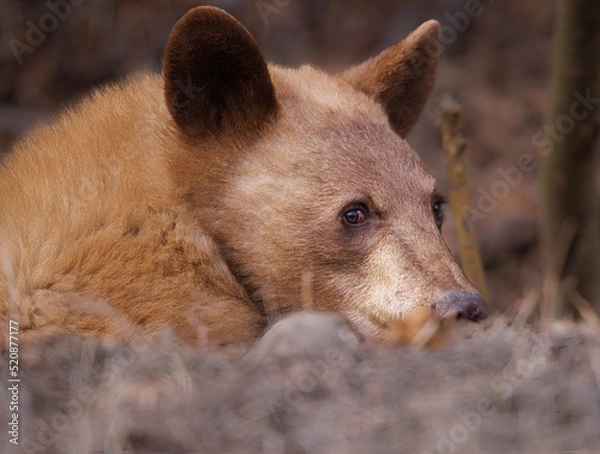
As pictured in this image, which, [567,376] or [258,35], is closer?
[567,376]

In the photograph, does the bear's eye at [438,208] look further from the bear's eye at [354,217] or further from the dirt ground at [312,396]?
the dirt ground at [312,396]

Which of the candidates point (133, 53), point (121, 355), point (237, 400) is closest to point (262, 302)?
point (121, 355)

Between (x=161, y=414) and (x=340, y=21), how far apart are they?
907 cm

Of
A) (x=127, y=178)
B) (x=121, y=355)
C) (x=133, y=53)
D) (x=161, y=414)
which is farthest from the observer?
(x=133, y=53)

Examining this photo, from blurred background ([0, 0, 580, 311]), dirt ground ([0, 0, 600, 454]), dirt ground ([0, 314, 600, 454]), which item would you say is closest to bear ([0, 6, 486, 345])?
dirt ground ([0, 0, 600, 454])

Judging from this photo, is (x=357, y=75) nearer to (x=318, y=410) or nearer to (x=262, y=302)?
(x=262, y=302)

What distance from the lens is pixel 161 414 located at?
2.59 meters

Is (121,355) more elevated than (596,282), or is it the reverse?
(121,355)

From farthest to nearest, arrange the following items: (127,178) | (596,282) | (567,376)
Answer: (596,282)
(127,178)
(567,376)

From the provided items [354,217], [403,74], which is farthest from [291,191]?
[403,74]

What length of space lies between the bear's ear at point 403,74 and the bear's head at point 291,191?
67 centimetres

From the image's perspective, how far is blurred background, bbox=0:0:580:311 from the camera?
9680 millimetres

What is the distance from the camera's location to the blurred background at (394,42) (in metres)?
9.68

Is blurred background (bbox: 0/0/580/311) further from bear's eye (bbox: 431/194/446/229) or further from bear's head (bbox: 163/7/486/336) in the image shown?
bear's head (bbox: 163/7/486/336)
